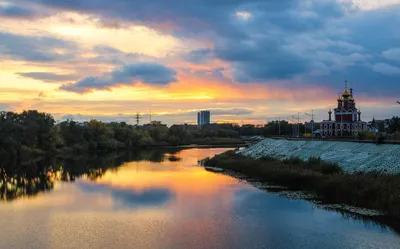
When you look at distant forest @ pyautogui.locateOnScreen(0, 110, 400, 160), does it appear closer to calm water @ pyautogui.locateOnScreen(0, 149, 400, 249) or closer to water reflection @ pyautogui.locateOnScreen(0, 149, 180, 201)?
water reflection @ pyautogui.locateOnScreen(0, 149, 180, 201)

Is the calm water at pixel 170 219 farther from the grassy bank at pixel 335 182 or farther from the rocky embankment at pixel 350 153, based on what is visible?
the rocky embankment at pixel 350 153

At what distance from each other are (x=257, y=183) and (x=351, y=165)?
9233mm

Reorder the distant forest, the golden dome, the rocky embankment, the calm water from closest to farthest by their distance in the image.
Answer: the calm water < the rocky embankment < the distant forest < the golden dome

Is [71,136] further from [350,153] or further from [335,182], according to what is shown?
[335,182]

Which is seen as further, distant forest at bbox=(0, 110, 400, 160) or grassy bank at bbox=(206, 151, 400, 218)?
distant forest at bbox=(0, 110, 400, 160)

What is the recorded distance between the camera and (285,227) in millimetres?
26188

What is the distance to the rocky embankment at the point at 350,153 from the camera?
1481 inches

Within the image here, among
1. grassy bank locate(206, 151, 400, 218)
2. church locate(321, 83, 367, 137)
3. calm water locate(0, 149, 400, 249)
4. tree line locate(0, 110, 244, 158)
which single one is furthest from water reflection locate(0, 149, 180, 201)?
church locate(321, 83, 367, 137)

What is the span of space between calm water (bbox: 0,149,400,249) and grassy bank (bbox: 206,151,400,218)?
2.43m

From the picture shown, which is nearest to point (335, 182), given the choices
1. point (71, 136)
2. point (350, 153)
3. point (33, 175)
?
point (350, 153)

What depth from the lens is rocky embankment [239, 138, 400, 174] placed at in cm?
3762

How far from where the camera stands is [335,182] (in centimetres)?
3459

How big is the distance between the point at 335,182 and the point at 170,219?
13705 mm

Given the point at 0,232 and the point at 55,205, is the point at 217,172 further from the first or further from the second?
the point at 0,232
